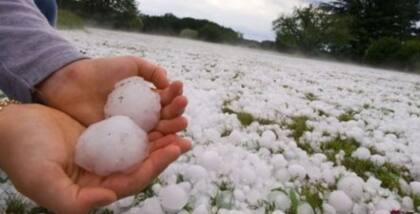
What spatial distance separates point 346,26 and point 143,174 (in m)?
30.0

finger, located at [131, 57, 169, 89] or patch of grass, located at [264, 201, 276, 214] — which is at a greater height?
finger, located at [131, 57, 169, 89]

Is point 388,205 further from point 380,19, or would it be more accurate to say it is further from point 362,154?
point 380,19

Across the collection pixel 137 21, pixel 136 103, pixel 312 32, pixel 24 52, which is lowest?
pixel 137 21

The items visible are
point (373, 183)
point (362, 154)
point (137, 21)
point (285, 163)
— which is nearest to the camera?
point (373, 183)

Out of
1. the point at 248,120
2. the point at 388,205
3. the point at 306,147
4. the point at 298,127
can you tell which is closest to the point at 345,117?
the point at 298,127

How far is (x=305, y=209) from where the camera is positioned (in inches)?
68.9

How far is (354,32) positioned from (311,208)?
30.1 meters

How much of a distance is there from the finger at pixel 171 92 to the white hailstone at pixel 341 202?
2.56 ft

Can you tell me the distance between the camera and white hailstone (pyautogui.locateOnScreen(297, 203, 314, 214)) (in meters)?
1.74

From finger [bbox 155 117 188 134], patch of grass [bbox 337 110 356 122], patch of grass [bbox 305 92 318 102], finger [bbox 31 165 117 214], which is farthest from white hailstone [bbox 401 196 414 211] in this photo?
patch of grass [bbox 305 92 318 102]

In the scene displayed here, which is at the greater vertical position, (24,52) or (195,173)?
(24,52)

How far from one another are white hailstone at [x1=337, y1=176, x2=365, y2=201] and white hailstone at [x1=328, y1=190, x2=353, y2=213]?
0.29 feet

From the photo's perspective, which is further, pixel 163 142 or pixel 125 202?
pixel 125 202

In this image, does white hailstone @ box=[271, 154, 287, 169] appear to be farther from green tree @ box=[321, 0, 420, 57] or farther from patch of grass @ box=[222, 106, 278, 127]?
green tree @ box=[321, 0, 420, 57]
